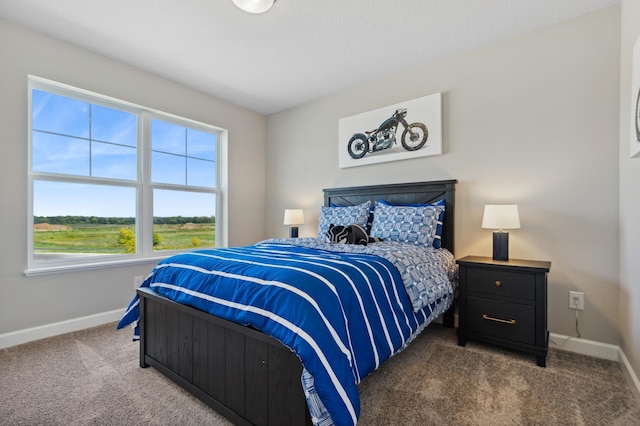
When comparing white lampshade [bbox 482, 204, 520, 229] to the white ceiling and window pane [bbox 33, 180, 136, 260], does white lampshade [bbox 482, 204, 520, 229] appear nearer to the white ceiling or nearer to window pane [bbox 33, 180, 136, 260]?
the white ceiling

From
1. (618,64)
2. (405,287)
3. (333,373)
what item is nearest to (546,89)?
(618,64)

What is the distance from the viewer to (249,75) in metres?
3.26

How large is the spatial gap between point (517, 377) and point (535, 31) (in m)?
2.66

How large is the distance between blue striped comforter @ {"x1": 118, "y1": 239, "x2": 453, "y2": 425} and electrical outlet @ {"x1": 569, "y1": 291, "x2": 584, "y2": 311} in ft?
4.07

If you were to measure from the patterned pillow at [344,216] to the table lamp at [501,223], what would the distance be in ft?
3.72

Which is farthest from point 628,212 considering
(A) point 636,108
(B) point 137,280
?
(B) point 137,280

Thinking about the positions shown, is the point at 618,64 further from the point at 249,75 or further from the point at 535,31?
the point at 249,75

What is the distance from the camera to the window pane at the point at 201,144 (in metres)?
3.74

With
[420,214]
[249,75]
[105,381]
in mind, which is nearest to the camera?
[105,381]

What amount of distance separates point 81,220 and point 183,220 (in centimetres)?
100

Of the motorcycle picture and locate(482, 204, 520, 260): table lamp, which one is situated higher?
the motorcycle picture

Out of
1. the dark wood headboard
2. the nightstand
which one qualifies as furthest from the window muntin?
the nightstand

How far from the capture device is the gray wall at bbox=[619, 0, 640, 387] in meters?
1.76

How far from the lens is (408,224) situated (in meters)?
2.68
